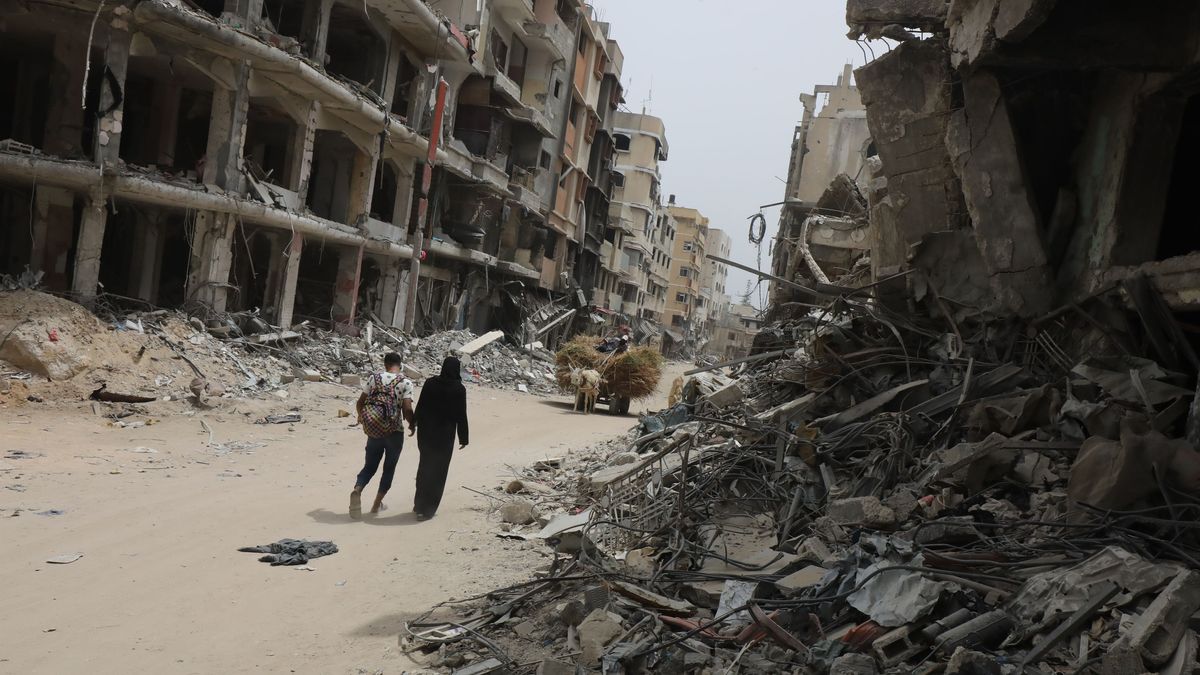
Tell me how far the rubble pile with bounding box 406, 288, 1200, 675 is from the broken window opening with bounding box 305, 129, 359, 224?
17.2 m

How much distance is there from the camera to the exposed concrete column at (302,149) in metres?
19.3

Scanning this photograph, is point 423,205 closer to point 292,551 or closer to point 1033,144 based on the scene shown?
point 292,551

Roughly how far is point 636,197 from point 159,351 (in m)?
48.7

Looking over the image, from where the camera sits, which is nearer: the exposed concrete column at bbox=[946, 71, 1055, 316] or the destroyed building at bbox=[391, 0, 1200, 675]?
the destroyed building at bbox=[391, 0, 1200, 675]

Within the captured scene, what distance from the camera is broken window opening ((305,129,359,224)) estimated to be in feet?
77.0

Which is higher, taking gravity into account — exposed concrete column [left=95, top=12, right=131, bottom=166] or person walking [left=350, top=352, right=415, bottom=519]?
exposed concrete column [left=95, top=12, right=131, bottom=166]

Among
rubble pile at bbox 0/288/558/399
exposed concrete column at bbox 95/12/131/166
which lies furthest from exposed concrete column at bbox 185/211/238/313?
exposed concrete column at bbox 95/12/131/166

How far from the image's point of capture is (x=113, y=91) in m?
14.2

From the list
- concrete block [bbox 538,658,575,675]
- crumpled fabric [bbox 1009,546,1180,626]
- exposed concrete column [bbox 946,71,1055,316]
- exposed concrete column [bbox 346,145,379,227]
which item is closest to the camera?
crumpled fabric [bbox 1009,546,1180,626]

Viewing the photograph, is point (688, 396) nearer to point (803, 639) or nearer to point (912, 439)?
point (912, 439)

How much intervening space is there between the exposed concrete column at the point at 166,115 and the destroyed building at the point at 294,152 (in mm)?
34

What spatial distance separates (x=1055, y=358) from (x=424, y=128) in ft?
70.2

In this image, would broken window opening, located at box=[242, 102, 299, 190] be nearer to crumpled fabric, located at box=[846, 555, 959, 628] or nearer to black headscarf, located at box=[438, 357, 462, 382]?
black headscarf, located at box=[438, 357, 462, 382]

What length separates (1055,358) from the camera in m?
7.01
